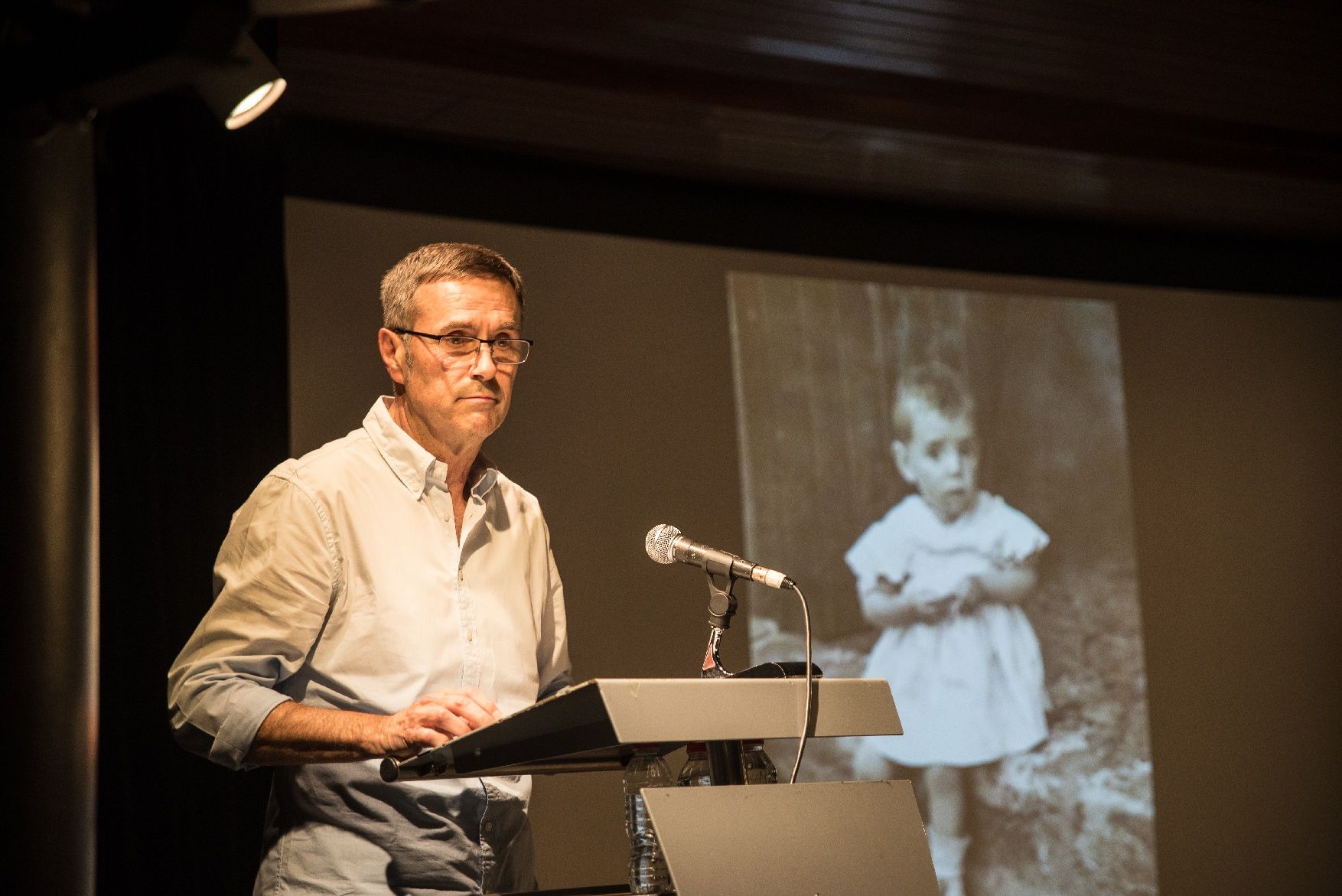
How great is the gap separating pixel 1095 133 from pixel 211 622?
448cm

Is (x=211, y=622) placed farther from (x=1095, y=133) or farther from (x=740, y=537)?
(x=1095, y=133)

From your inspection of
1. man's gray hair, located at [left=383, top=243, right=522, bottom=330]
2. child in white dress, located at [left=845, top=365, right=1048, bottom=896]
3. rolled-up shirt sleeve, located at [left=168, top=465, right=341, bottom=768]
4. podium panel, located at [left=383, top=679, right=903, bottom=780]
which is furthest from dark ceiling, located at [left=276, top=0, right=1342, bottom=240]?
podium panel, located at [left=383, top=679, right=903, bottom=780]

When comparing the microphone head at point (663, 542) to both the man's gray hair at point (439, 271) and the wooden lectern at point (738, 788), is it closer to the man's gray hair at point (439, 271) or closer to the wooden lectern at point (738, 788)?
the wooden lectern at point (738, 788)

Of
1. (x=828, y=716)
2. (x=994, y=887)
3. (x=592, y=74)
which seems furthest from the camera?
(x=994, y=887)

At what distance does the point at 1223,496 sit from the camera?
6496 mm

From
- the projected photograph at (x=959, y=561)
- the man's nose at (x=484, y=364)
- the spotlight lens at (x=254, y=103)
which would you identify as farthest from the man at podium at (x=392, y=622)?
the projected photograph at (x=959, y=561)

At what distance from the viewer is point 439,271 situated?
2.18m

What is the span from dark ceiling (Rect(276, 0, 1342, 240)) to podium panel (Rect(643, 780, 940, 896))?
3259 mm

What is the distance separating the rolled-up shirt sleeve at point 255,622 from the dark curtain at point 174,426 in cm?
203

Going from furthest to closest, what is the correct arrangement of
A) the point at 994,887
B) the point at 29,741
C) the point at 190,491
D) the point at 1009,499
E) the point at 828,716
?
1. the point at 1009,499
2. the point at 994,887
3. the point at 190,491
4. the point at 828,716
5. the point at 29,741

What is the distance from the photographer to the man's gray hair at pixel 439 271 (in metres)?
2.18

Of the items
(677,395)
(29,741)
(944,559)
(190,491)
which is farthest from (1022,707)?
(29,741)

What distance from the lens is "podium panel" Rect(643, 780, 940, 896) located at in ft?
4.85

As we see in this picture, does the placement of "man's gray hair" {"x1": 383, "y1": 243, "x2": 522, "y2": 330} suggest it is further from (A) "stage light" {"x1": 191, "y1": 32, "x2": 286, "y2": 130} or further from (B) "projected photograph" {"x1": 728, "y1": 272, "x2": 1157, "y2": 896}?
(B) "projected photograph" {"x1": 728, "y1": 272, "x2": 1157, "y2": 896}
